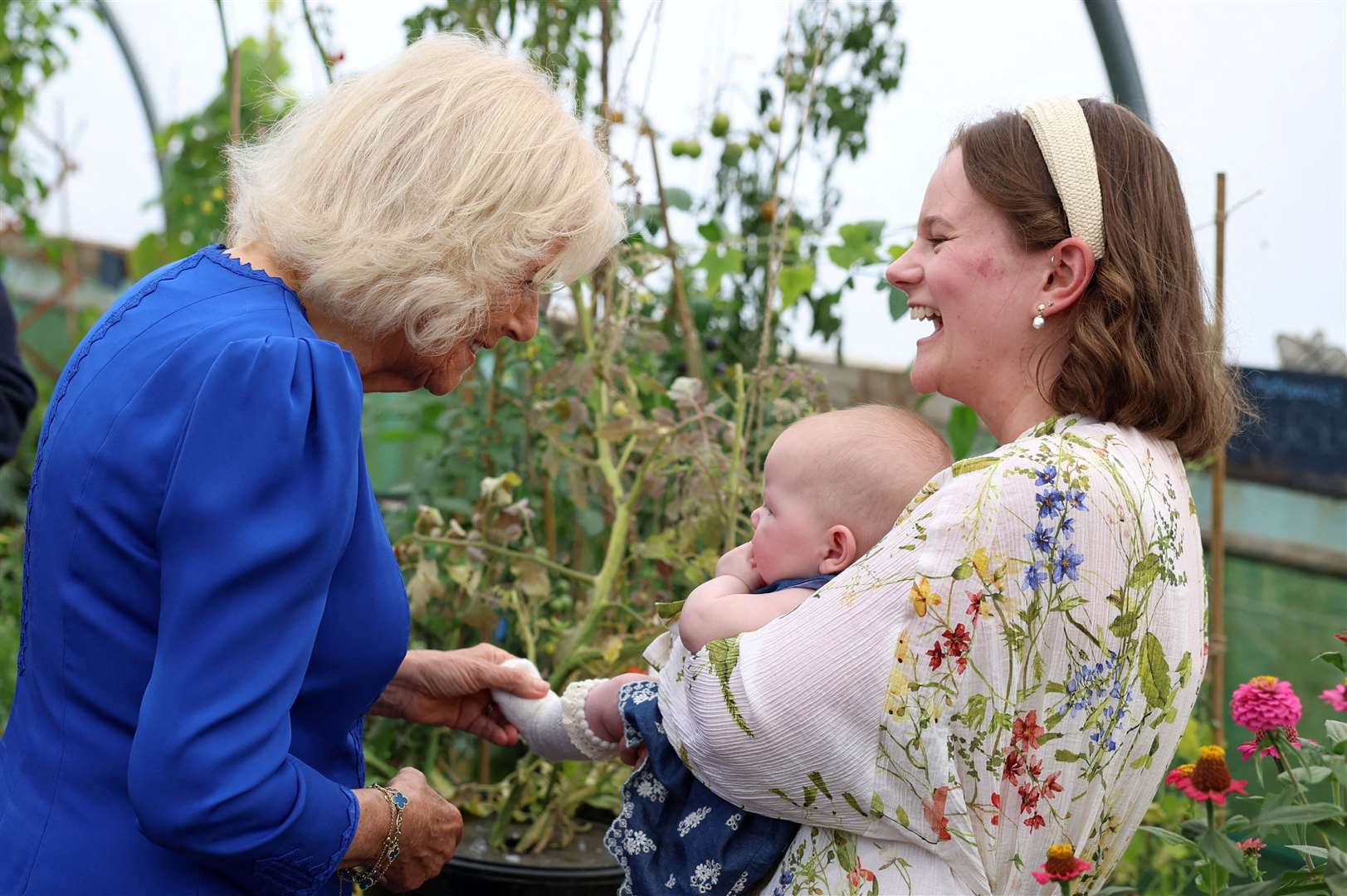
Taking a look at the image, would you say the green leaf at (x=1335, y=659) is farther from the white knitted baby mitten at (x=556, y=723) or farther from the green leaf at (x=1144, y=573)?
the white knitted baby mitten at (x=556, y=723)

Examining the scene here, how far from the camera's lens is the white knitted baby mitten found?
5.45 feet

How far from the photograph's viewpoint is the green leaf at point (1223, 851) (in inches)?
52.0

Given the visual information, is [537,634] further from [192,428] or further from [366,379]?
[192,428]

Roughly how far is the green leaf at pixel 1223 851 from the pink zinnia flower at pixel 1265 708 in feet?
0.44

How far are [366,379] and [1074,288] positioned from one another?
821 mm

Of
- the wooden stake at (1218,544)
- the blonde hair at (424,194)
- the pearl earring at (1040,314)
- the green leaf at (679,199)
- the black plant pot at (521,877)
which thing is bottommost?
the black plant pot at (521,877)

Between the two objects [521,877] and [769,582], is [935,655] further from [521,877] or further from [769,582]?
[521,877]

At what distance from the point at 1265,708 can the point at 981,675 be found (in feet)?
1.45

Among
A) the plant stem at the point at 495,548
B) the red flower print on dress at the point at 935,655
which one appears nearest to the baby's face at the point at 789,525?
the red flower print on dress at the point at 935,655

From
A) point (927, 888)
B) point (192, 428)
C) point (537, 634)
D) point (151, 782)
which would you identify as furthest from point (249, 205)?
point (537, 634)

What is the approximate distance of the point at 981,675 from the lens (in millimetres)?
1189

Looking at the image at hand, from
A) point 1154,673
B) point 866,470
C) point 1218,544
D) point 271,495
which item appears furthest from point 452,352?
point 1218,544

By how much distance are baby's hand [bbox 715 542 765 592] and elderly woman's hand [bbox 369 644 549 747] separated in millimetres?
394

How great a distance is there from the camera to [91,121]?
7.12 metres
